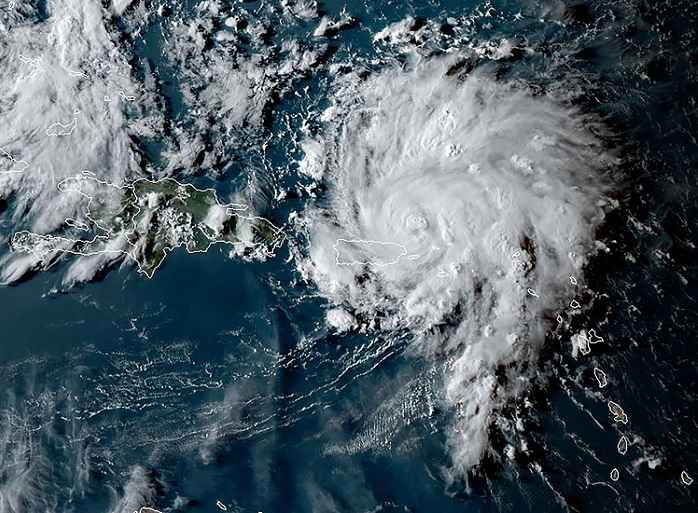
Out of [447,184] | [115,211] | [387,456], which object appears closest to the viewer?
[387,456]

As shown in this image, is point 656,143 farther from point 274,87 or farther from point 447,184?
point 274,87

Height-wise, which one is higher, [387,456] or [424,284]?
[424,284]

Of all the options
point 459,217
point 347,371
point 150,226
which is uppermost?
point 150,226

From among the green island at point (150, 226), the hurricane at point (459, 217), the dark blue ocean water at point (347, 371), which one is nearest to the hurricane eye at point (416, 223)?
the hurricane at point (459, 217)

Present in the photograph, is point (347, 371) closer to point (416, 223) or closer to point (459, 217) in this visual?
point (416, 223)

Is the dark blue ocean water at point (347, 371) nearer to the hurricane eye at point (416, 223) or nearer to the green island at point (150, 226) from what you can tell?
the green island at point (150, 226)

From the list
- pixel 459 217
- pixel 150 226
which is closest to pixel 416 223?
pixel 459 217

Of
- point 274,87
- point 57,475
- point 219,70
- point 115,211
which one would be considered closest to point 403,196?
point 274,87
